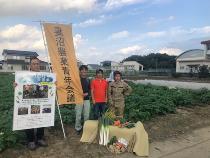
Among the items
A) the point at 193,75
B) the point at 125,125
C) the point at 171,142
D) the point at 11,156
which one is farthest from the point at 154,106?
the point at 193,75

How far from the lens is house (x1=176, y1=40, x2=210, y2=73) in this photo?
50338mm

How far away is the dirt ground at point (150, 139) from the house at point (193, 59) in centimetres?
4162

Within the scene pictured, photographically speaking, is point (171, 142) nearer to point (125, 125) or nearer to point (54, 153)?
point (125, 125)

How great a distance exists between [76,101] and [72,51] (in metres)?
1.21

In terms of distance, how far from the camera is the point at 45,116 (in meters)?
5.99

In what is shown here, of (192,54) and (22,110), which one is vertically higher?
(192,54)

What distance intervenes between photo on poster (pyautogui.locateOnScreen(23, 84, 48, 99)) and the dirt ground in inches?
43.4

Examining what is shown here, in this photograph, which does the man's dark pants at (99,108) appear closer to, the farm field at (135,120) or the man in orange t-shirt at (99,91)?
the man in orange t-shirt at (99,91)

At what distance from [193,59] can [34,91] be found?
51.2 meters

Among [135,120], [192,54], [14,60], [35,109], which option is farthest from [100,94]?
[14,60]

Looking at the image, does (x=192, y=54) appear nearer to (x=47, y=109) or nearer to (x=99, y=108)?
(x=99, y=108)

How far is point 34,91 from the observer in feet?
19.1

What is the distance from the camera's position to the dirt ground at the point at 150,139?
5.73 meters

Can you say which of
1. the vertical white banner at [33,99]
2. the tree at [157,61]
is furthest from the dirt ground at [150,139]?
the tree at [157,61]
